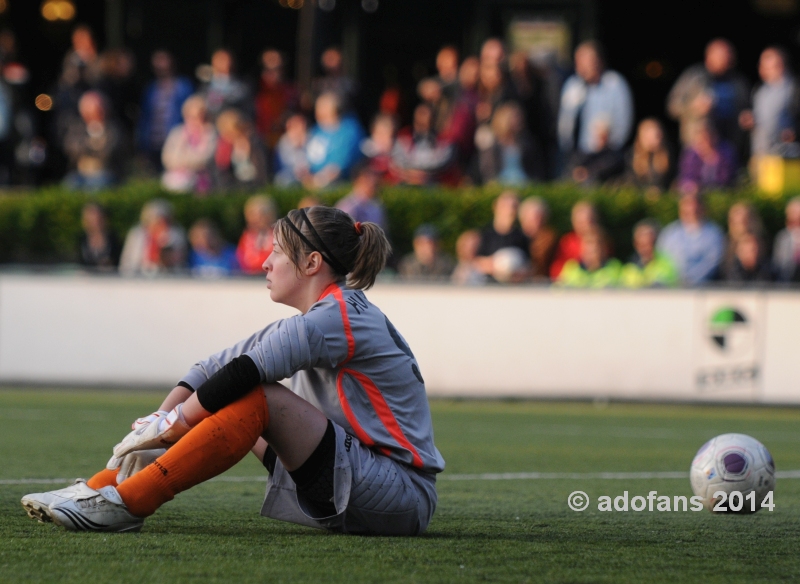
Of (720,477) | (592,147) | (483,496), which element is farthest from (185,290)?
(720,477)

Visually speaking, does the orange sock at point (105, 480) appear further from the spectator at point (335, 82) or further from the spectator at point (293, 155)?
the spectator at point (335, 82)

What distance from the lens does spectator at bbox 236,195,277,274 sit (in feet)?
45.5

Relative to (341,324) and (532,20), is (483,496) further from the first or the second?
(532,20)

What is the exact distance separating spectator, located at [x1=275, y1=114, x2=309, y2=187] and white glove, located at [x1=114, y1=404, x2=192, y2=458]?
1122 centimetres

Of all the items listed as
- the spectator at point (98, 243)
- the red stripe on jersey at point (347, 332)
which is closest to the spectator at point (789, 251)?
the spectator at point (98, 243)

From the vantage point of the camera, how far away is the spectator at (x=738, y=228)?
13008 mm

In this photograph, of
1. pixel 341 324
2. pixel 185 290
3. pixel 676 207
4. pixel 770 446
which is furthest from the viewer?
pixel 676 207

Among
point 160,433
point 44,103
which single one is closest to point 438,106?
point 44,103

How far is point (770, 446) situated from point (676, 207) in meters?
5.67

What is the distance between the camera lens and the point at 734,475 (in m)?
5.69

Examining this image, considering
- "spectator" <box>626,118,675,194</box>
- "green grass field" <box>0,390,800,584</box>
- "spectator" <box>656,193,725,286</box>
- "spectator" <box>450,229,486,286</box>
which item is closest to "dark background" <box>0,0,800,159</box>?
"spectator" <box>626,118,675,194</box>

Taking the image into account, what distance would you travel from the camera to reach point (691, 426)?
35.8ft

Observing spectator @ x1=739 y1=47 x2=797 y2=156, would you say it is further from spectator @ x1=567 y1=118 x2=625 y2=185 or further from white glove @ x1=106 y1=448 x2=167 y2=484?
white glove @ x1=106 y1=448 x2=167 y2=484

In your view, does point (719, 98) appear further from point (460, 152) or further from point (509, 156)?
point (460, 152)
